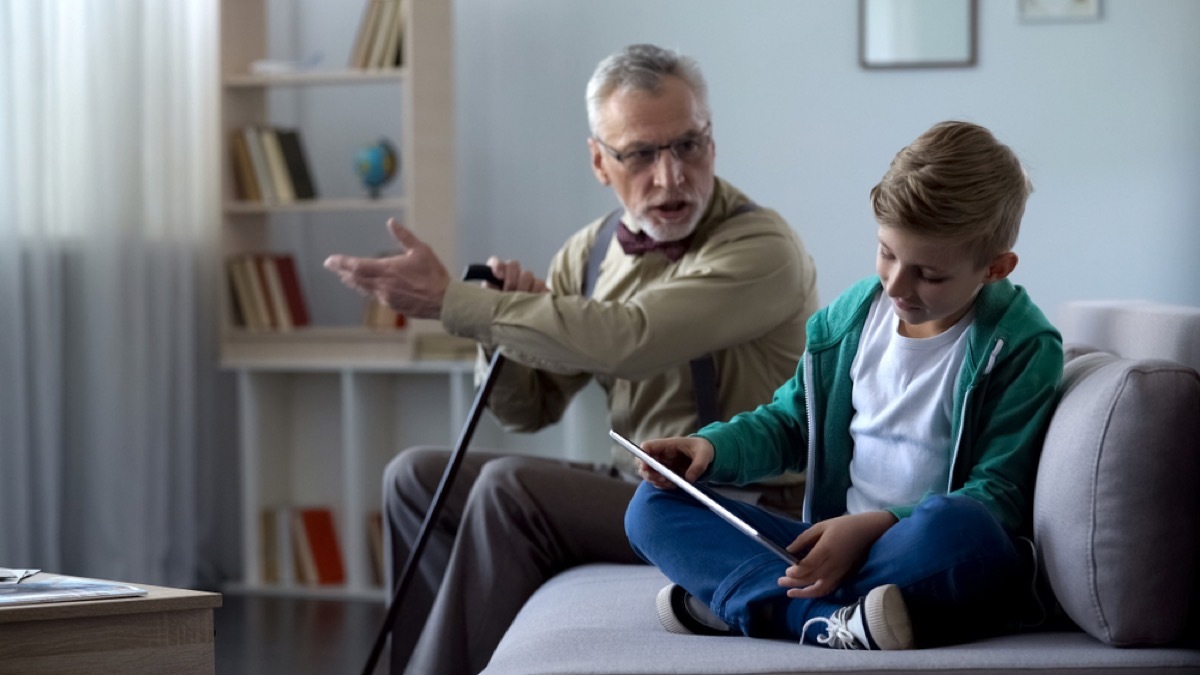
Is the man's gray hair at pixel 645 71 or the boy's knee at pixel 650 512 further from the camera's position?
the man's gray hair at pixel 645 71

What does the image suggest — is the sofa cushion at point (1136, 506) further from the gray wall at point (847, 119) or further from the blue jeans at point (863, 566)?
the gray wall at point (847, 119)

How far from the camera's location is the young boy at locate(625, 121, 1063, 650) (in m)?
1.31

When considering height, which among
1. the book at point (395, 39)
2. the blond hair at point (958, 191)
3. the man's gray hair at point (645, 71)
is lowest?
the blond hair at point (958, 191)

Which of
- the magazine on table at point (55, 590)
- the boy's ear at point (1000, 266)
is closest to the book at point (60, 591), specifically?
the magazine on table at point (55, 590)

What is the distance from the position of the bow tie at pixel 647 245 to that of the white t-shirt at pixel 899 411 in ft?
2.19

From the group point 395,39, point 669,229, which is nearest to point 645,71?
point 669,229

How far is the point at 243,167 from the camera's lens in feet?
12.6

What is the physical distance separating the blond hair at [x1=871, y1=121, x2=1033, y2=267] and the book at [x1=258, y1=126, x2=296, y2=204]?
2.68 metres

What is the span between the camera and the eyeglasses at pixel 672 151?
7.29 ft

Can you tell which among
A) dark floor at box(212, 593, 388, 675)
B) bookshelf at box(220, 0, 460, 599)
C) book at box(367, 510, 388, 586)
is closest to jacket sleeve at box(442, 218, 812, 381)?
dark floor at box(212, 593, 388, 675)

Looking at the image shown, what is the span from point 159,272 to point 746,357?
6.95ft

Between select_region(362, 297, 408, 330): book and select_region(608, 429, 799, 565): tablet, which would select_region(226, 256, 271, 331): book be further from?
select_region(608, 429, 799, 565): tablet

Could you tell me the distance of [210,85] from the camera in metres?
3.95

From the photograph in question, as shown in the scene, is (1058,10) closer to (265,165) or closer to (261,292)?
(265,165)
